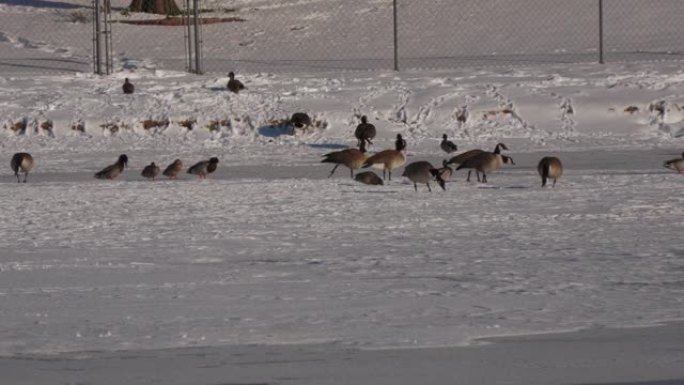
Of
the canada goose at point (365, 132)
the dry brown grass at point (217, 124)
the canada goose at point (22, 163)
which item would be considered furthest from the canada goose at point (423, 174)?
the dry brown grass at point (217, 124)

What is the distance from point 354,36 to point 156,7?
30.9ft

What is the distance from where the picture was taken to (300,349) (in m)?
7.99

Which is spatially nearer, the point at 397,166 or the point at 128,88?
the point at 397,166

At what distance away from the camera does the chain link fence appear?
28875mm

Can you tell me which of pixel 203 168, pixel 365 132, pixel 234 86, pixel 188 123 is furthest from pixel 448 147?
pixel 234 86

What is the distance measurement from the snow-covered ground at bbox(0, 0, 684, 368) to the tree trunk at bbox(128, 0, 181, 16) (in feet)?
44.0

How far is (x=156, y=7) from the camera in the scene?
3991 centimetres

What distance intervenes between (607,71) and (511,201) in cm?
1094

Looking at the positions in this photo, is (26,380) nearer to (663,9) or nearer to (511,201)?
(511,201)

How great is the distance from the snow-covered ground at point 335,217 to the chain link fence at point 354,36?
263 cm

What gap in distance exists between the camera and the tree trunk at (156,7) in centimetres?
3961

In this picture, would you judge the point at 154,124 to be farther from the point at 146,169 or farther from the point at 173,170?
the point at 146,169

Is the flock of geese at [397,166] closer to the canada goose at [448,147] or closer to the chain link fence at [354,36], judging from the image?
the canada goose at [448,147]

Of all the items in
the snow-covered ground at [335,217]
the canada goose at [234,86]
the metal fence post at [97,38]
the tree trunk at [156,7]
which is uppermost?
the tree trunk at [156,7]
